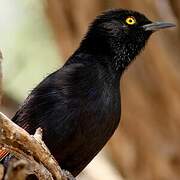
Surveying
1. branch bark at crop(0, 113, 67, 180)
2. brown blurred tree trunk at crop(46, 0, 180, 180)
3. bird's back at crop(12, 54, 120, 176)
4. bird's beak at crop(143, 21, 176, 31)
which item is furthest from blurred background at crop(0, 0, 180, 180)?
branch bark at crop(0, 113, 67, 180)

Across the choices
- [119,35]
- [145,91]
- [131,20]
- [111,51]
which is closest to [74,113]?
[111,51]

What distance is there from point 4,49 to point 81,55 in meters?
3.89

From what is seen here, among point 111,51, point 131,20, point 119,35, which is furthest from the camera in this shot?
point 131,20

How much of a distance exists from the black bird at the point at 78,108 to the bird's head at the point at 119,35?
0.05 metres

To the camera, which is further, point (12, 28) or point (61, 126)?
point (12, 28)

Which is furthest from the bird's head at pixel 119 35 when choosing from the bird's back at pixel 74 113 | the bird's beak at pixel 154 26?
the bird's back at pixel 74 113

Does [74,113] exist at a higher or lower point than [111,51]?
lower

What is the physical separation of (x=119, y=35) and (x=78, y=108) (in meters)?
1.02

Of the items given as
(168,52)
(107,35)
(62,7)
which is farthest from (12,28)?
(107,35)

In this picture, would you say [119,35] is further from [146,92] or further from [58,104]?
[146,92]

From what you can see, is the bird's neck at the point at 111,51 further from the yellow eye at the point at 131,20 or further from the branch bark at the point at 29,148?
the branch bark at the point at 29,148

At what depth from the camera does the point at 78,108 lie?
514 centimetres

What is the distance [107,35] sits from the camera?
5.93 metres

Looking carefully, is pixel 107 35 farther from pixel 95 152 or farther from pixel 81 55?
pixel 95 152
